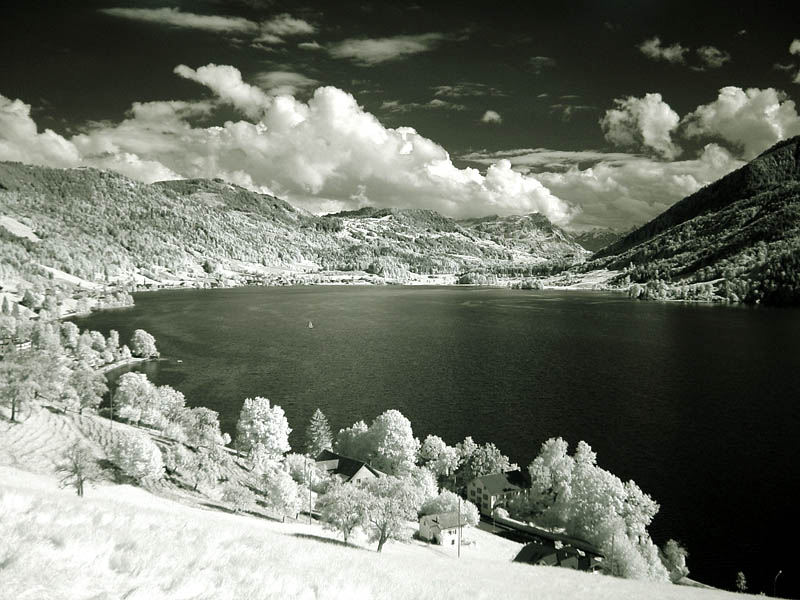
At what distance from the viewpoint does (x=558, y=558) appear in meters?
43.5

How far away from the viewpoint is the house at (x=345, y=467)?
186 feet

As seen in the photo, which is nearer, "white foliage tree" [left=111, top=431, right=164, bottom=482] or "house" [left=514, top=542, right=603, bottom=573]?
"house" [left=514, top=542, right=603, bottom=573]

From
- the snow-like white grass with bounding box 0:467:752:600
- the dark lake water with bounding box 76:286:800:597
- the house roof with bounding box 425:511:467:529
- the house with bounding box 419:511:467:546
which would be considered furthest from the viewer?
the dark lake water with bounding box 76:286:800:597

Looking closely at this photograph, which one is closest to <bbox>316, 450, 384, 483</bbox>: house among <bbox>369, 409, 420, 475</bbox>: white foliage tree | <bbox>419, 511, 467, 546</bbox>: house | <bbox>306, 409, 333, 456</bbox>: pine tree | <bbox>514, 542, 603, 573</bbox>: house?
<bbox>369, 409, 420, 475</bbox>: white foliage tree

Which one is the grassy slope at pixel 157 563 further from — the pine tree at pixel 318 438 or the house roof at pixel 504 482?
the pine tree at pixel 318 438

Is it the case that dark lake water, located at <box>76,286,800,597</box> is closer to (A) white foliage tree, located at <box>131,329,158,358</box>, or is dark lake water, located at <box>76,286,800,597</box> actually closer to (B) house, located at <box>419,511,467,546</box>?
(A) white foliage tree, located at <box>131,329,158,358</box>

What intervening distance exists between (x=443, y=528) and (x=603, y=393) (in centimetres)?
5279

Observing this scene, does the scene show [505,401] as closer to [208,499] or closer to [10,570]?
[208,499]

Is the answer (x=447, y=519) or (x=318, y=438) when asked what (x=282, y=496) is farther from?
(x=318, y=438)

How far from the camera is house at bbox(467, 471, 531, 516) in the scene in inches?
2253

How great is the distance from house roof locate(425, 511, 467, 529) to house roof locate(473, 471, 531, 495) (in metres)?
8.48

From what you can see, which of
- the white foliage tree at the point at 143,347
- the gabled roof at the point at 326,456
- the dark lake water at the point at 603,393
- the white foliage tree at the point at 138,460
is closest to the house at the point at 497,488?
the dark lake water at the point at 603,393

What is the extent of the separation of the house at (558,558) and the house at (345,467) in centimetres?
1771

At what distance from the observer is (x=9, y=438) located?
5506cm
